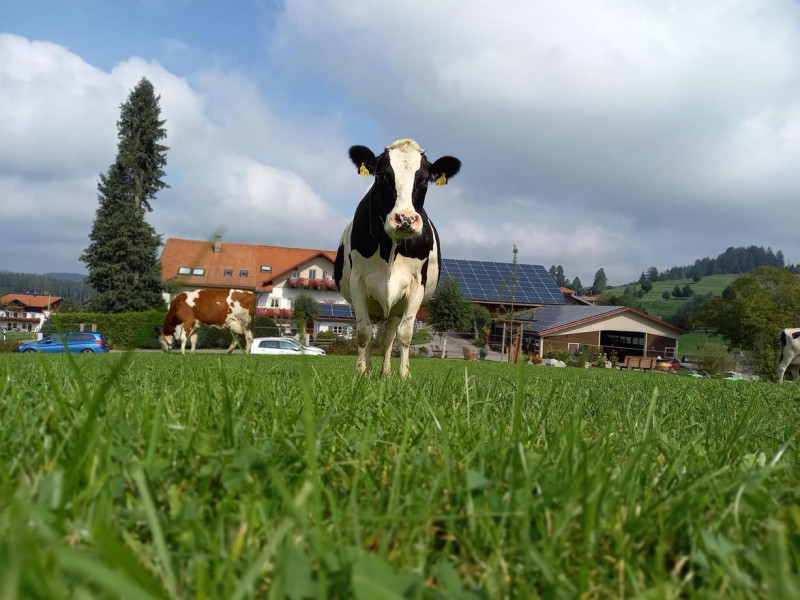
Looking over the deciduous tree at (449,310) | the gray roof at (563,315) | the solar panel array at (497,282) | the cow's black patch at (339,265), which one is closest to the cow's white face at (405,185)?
the cow's black patch at (339,265)

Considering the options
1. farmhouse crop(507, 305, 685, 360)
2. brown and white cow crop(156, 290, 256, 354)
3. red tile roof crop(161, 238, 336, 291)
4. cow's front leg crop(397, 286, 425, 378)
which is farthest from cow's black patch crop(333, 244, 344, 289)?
farmhouse crop(507, 305, 685, 360)

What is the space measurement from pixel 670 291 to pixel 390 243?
178563mm

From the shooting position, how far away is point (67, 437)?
132 cm

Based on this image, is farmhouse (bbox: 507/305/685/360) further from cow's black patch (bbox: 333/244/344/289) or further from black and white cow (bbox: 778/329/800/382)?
cow's black patch (bbox: 333/244/344/289)

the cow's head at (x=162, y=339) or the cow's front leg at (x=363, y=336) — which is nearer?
the cow's head at (x=162, y=339)

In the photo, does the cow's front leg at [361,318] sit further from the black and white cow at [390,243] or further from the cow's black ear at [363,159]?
the cow's black ear at [363,159]

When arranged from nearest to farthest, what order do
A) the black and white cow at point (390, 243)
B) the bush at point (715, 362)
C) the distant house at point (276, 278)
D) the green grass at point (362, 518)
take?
1. the green grass at point (362, 518)
2. the black and white cow at point (390, 243)
3. the bush at point (715, 362)
4. the distant house at point (276, 278)

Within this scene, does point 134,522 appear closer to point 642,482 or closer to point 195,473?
point 195,473

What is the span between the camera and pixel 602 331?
60094mm

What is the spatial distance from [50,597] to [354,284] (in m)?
5.45

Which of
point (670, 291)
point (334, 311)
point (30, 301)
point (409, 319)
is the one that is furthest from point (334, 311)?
point (670, 291)

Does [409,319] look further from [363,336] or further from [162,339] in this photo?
[162,339]

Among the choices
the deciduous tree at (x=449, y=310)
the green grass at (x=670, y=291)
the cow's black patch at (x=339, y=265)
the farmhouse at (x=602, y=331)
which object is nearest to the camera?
the cow's black patch at (x=339, y=265)

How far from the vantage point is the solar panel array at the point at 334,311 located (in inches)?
2226
